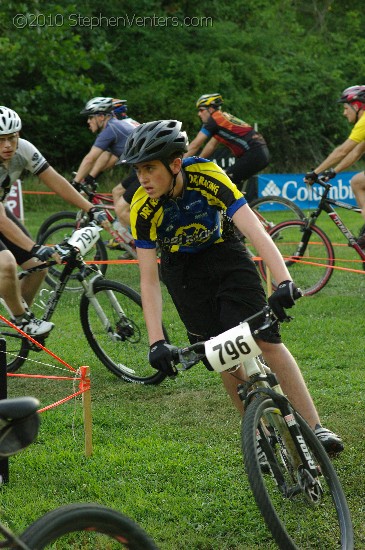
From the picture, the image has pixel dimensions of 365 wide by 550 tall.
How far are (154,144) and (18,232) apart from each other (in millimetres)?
2944

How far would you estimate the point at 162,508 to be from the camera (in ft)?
15.4

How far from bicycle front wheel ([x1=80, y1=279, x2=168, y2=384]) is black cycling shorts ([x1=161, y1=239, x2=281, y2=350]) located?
2.22 metres

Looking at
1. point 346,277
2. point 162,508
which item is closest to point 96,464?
point 162,508

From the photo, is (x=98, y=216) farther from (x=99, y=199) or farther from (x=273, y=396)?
(x=99, y=199)

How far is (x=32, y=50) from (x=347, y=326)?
1731 cm

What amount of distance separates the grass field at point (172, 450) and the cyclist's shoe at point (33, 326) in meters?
0.42

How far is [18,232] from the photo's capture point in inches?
279

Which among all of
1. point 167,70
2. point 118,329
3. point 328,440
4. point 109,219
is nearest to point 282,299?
point 328,440

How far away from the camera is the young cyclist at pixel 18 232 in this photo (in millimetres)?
6996

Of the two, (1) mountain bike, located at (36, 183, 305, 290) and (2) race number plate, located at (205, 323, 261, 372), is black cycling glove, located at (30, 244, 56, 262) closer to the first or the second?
(2) race number plate, located at (205, 323, 261, 372)

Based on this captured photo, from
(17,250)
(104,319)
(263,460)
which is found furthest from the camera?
(17,250)

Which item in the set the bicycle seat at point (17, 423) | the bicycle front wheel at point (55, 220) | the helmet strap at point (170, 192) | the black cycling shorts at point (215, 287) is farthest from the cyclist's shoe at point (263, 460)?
the bicycle front wheel at point (55, 220)

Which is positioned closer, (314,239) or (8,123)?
(8,123)

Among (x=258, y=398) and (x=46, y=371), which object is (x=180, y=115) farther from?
(x=258, y=398)
